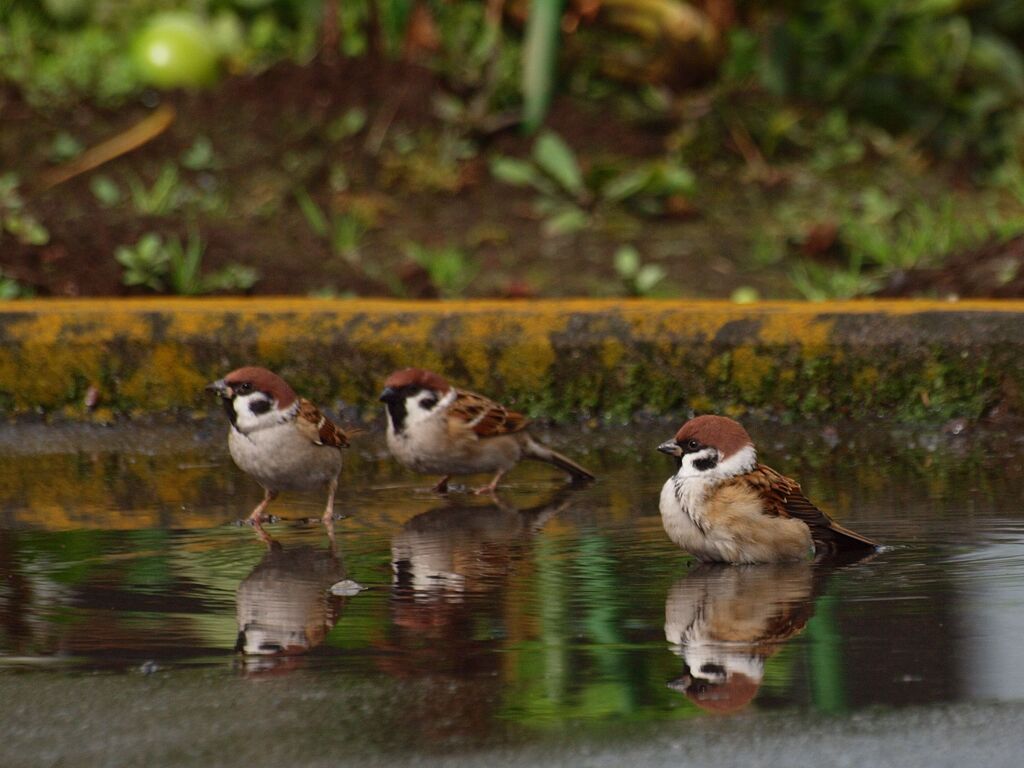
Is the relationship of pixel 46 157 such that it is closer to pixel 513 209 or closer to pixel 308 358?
pixel 513 209

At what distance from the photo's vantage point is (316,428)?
6254 mm

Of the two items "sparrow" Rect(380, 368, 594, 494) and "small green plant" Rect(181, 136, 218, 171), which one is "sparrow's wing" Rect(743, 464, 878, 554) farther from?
"small green plant" Rect(181, 136, 218, 171)

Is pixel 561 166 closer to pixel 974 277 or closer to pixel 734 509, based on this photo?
pixel 974 277

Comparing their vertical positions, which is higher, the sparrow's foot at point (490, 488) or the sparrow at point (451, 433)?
the sparrow at point (451, 433)

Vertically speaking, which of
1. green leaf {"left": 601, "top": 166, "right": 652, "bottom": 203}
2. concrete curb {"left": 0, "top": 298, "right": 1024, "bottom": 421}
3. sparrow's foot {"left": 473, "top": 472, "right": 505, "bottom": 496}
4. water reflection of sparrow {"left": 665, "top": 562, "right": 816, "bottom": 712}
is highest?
green leaf {"left": 601, "top": 166, "right": 652, "bottom": 203}

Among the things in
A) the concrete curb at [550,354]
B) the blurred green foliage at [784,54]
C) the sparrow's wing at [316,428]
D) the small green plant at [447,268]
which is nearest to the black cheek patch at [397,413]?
the sparrow's wing at [316,428]

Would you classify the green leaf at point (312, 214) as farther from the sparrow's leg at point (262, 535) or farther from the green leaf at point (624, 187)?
the sparrow's leg at point (262, 535)

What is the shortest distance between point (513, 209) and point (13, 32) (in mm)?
3984

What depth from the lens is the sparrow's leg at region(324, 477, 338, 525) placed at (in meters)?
6.09

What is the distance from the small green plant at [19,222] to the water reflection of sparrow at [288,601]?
3996mm

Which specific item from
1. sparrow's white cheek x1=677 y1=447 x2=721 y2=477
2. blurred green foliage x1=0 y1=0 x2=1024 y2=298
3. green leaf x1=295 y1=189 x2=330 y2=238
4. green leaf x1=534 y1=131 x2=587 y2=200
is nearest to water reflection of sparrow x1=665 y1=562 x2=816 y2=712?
sparrow's white cheek x1=677 y1=447 x2=721 y2=477

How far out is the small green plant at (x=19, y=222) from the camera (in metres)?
9.15

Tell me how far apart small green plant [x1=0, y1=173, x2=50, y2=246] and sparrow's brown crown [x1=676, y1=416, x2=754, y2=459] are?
15.6 feet

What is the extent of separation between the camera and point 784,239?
10062 millimetres
